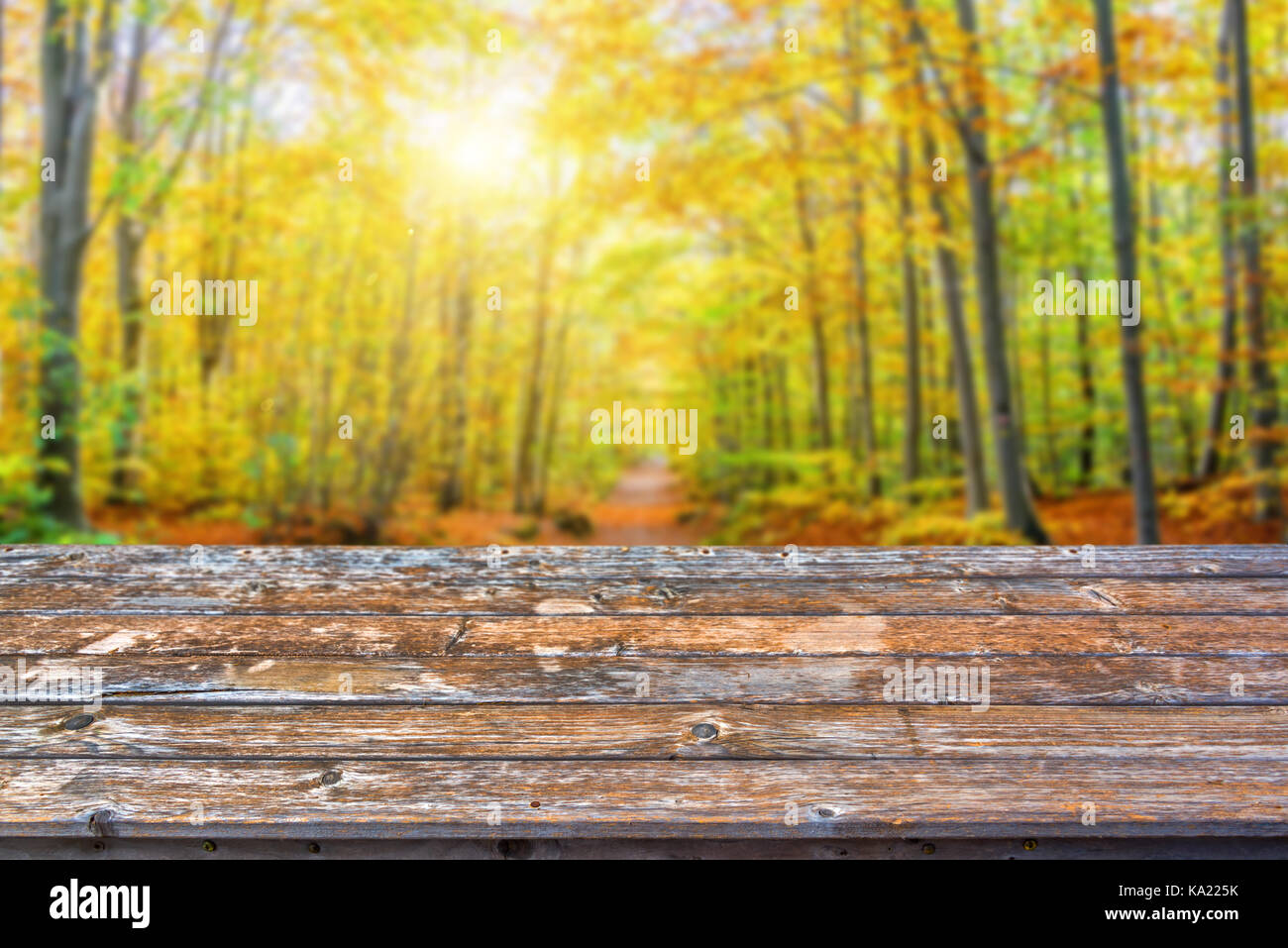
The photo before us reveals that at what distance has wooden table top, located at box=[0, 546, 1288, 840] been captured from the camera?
1.34 meters

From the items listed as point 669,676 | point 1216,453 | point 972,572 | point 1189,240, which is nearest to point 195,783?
point 669,676

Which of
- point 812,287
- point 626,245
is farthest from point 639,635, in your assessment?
point 626,245

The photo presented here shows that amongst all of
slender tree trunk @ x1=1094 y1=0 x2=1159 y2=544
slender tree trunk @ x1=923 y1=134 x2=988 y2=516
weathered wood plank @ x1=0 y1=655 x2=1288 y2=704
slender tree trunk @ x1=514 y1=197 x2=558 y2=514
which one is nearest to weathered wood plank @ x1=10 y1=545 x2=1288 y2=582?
weathered wood plank @ x1=0 y1=655 x2=1288 y2=704

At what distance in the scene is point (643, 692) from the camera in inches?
66.9

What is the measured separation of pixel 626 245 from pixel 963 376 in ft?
26.6

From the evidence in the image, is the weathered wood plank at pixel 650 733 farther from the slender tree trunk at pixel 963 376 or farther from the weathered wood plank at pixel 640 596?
the slender tree trunk at pixel 963 376

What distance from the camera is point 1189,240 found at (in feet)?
48.8

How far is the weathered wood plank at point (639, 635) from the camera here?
1866mm

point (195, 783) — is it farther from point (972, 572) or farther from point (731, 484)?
point (731, 484)

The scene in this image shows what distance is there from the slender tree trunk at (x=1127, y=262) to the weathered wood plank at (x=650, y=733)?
6807 mm

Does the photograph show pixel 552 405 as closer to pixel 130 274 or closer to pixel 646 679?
pixel 130 274

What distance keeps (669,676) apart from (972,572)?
3.38ft

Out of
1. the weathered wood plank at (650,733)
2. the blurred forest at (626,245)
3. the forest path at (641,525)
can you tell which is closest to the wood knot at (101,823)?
the weathered wood plank at (650,733)

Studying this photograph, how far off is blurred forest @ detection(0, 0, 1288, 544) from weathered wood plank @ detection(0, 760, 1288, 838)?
7.10m
